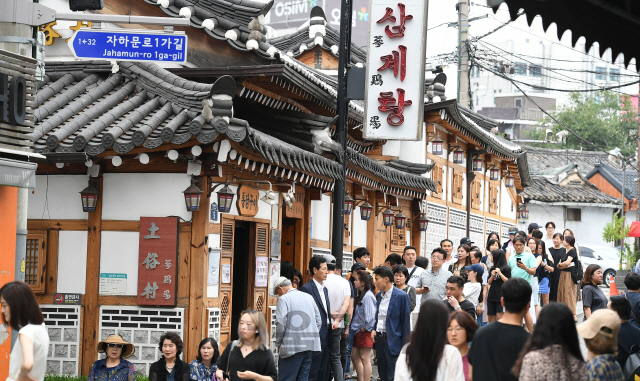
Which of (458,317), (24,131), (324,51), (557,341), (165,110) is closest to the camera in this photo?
(557,341)

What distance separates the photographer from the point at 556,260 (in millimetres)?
17656

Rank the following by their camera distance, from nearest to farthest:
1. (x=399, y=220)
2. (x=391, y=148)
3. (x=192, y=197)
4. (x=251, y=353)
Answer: (x=251, y=353), (x=192, y=197), (x=399, y=220), (x=391, y=148)

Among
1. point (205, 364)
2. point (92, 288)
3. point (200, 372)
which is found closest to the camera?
point (200, 372)

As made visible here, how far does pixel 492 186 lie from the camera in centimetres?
3319

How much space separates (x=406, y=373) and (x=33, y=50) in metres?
6.94

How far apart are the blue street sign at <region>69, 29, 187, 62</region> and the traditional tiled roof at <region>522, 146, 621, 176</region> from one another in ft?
141

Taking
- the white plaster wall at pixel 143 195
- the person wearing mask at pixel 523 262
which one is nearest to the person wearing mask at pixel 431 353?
the white plaster wall at pixel 143 195

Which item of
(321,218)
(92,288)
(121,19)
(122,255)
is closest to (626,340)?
(121,19)

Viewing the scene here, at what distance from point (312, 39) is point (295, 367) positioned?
15.9 meters

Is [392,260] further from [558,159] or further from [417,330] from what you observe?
[558,159]

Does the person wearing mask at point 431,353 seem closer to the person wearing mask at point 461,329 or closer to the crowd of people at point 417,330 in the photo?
the crowd of people at point 417,330

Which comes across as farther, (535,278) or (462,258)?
(535,278)

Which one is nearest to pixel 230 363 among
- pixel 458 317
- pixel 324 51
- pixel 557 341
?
pixel 458 317

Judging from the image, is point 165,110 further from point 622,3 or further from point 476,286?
point 622,3
